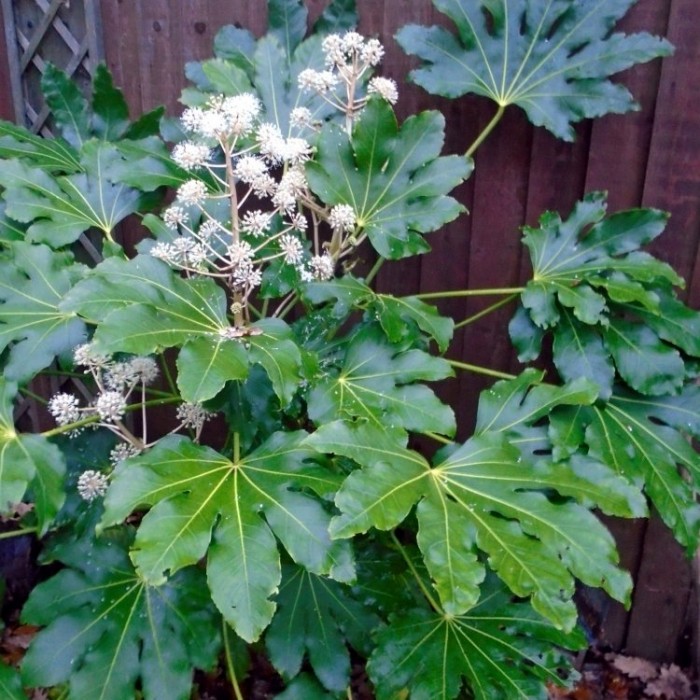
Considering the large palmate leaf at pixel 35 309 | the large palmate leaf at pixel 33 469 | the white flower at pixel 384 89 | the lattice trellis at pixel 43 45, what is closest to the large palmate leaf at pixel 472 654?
the large palmate leaf at pixel 33 469

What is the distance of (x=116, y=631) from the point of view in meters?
1.58

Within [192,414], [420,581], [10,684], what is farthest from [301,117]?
[10,684]

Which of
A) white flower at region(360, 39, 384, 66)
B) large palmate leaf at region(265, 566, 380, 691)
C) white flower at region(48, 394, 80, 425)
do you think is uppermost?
white flower at region(360, 39, 384, 66)

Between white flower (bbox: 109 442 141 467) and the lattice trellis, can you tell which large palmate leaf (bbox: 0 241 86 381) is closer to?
white flower (bbox: 109 442 141 467)

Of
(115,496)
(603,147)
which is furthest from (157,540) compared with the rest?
(603,147)

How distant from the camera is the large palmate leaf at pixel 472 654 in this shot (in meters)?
1.47

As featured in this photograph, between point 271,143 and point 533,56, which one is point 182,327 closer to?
point 271,143

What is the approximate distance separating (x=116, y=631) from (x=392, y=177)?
1192 mm

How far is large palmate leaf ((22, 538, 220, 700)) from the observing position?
5.03ft

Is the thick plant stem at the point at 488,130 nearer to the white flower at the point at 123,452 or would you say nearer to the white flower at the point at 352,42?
the white flower at the point at 352,42

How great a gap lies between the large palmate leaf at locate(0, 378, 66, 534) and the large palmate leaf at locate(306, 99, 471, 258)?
80 centimetres

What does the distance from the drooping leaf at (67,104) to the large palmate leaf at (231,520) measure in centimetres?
117

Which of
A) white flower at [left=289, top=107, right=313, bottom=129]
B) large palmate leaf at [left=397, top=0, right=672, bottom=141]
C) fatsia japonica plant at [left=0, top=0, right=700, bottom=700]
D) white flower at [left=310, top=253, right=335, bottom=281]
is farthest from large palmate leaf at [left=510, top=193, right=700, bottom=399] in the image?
white flower at [left=289, top=107, right=313, bottom=129]

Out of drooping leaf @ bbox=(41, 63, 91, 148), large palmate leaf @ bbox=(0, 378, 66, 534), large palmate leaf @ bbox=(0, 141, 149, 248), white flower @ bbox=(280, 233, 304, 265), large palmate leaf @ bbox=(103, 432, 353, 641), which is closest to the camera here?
large palmate leaf @ bbox=(103, 432, 353, 641)
